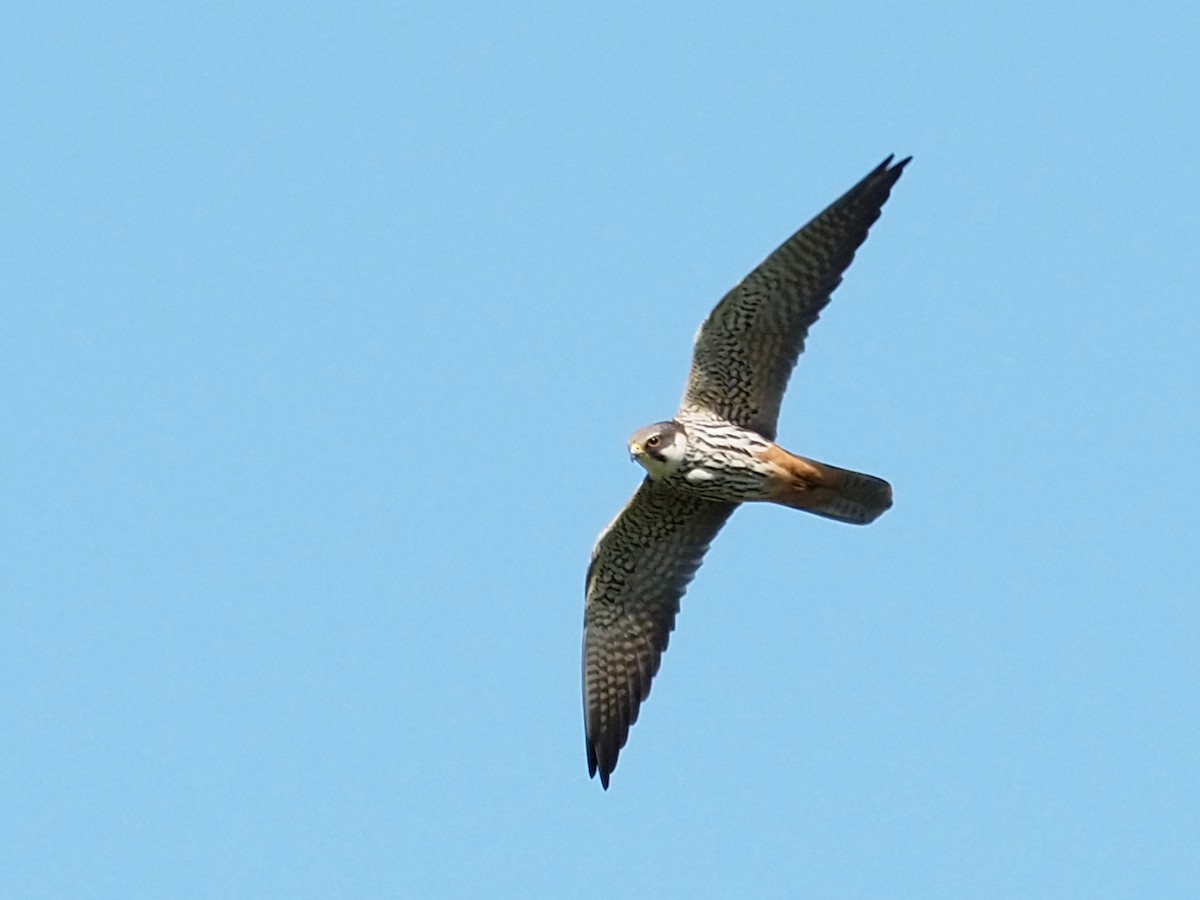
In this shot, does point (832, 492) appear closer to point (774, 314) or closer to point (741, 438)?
point (741, 438)

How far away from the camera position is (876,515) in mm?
12883

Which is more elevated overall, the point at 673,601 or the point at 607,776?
the point at 673,601

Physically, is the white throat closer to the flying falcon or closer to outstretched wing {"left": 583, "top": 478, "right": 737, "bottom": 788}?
the flying falcon

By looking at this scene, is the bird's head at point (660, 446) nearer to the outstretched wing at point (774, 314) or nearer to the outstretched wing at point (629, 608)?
the outstretched wing at point (774, 314)

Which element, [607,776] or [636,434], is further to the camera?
[607,776]

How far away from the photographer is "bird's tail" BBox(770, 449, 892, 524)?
12672 mm

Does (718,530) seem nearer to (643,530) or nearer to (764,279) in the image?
(643,530)

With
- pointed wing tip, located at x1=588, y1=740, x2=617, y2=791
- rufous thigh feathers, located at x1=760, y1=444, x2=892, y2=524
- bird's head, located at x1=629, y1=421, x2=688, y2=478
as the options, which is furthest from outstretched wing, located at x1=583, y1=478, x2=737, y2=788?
bird's head, located at x1=629, y1=421, x2=688, y2=478

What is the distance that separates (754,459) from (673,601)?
153cm

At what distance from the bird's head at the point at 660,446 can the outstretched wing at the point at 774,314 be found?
0.27m

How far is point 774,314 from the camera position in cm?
1249

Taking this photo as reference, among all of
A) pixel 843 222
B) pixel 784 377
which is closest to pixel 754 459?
pixel 784 377

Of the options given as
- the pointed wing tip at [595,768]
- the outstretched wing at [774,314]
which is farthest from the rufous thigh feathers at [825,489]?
the pointed wing tip at [595,768]

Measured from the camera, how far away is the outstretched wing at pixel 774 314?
12367 millimetres
